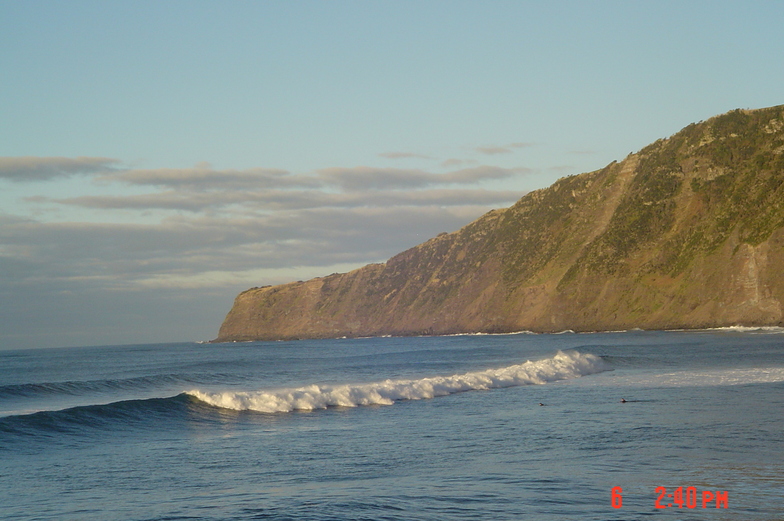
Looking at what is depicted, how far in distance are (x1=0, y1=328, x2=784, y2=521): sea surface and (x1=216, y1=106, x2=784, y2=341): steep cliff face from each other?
253ft

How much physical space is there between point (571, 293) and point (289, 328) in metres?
97.3

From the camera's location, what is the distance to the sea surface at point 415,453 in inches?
444

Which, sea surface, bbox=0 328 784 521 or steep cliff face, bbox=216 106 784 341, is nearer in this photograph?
sea surface, bbox=0 328 784 521

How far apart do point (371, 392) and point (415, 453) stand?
493 inches

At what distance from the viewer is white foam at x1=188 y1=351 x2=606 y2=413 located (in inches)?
1053

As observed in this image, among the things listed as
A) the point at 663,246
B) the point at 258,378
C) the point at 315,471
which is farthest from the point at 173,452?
the point at 663,246

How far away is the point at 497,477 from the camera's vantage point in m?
13.2

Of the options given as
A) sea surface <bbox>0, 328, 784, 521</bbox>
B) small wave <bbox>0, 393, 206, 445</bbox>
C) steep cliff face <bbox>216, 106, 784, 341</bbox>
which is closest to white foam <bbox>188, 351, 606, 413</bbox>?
sea surface <bbox>0, 328, 784, 521</bbox>

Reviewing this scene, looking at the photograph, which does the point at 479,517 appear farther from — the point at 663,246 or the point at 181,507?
the point at 663,246

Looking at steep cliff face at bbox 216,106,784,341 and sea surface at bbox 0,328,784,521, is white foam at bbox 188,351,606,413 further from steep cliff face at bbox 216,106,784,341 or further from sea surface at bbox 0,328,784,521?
steep cliff face at bbox 216,106,784,341
